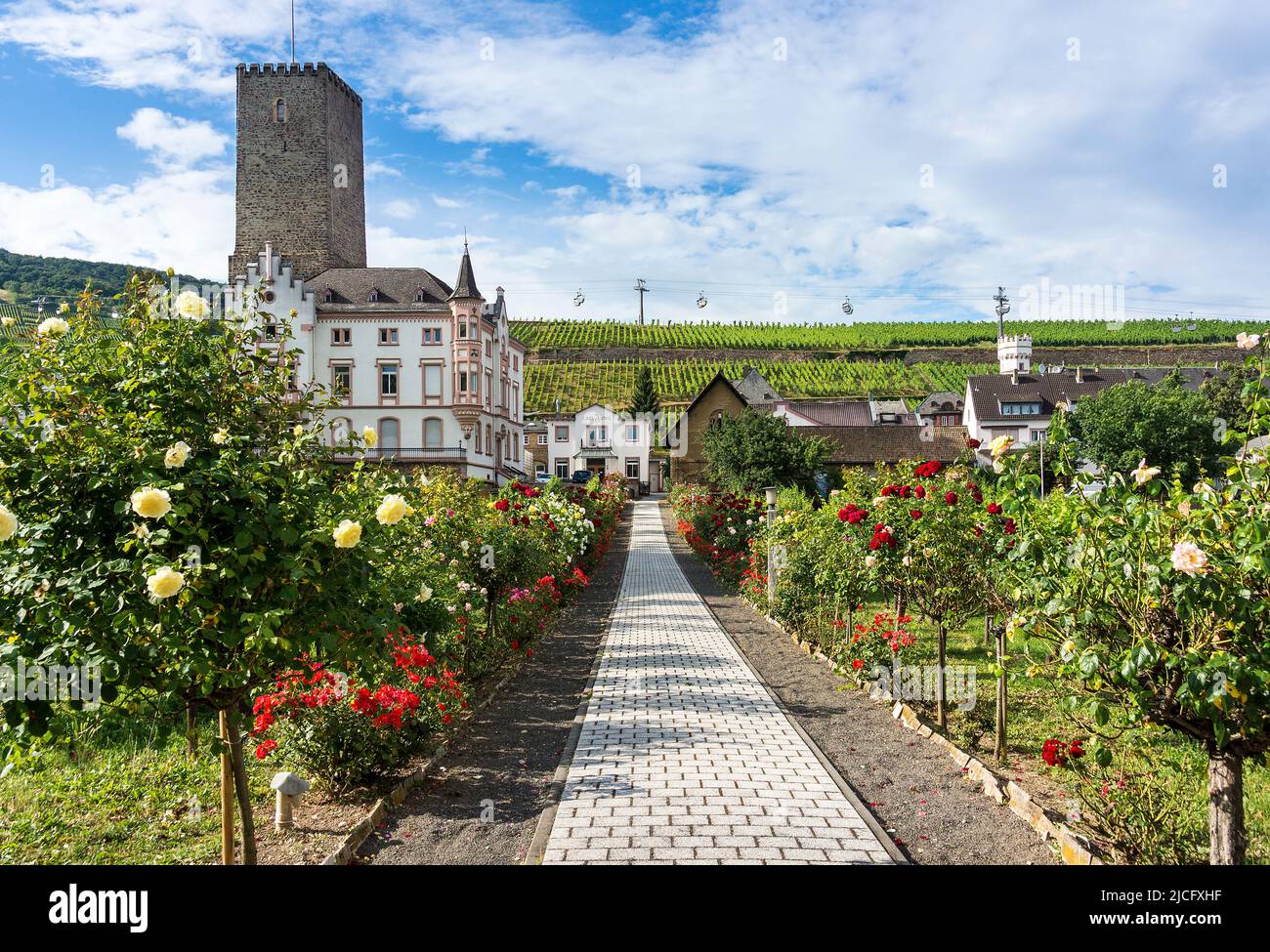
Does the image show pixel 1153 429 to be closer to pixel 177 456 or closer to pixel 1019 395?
pixel 1019 395

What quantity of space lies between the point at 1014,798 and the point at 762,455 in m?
25.9

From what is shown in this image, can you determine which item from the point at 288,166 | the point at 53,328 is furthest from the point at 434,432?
the point at 53,328

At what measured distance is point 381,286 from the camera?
44469 millimetres

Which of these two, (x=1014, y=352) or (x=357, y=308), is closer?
(x=357, y=308)

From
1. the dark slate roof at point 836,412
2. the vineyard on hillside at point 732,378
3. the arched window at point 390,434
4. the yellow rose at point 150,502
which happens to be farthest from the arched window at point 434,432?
the vineyard on hillside at point 732,378

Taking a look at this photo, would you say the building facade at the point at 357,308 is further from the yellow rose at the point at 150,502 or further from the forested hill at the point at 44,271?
the yellow rose at the point at 150,502

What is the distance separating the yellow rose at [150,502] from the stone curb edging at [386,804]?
246 cm

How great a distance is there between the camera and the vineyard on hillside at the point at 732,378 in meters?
89.4

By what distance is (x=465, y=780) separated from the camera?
646cm

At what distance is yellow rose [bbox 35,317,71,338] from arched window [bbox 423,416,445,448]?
128ft

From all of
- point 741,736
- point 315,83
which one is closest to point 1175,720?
point 741,736

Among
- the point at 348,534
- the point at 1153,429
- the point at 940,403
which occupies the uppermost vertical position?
the point at 940,403
